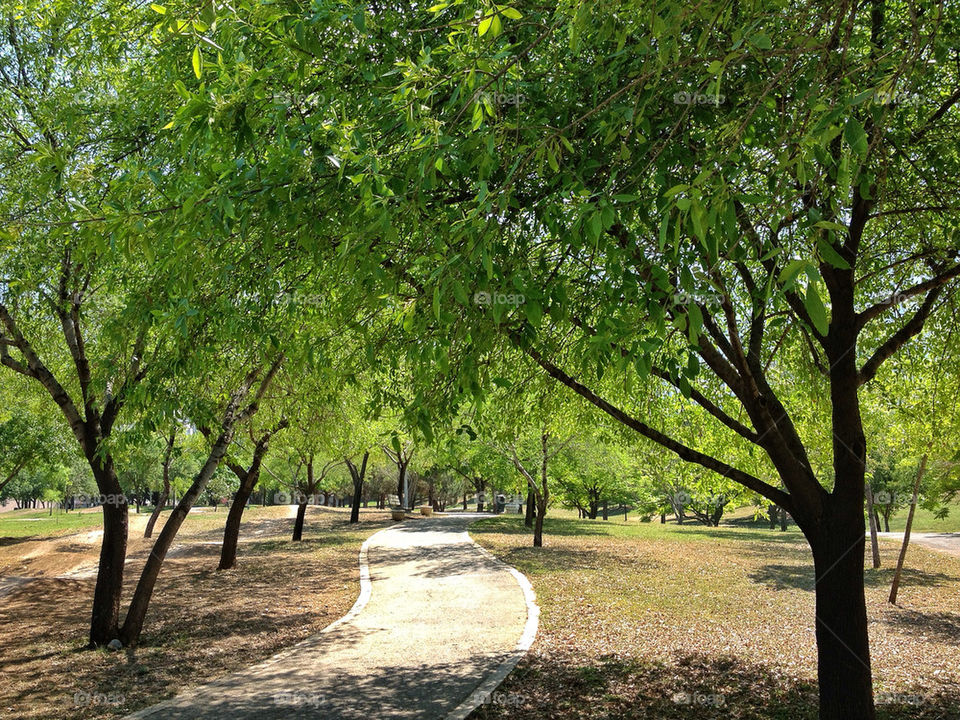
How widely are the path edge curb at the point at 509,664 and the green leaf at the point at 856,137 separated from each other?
637cm

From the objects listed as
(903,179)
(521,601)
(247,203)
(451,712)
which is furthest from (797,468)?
(521,601)

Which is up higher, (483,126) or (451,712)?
(483,126)

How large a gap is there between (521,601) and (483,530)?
1542 cm

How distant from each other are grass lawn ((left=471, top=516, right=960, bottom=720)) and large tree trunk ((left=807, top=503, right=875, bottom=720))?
1.03 m

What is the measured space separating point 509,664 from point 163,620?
6.53 meters

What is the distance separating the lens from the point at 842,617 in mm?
6254

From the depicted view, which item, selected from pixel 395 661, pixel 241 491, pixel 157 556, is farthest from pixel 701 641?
pixel 241 491

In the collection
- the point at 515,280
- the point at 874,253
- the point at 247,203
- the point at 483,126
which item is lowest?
the point at 515,280

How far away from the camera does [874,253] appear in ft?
25.6

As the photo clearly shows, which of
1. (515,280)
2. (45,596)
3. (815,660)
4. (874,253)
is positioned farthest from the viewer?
(45,596)

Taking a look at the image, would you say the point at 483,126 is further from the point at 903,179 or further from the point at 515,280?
the point at 903,179

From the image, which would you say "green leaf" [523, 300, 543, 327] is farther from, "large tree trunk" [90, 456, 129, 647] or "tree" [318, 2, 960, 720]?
"large tree trunk" [90, 456, 129, 647]

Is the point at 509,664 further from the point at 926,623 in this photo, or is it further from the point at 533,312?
the point at 926,623

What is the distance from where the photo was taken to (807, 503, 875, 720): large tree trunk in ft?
19.8
